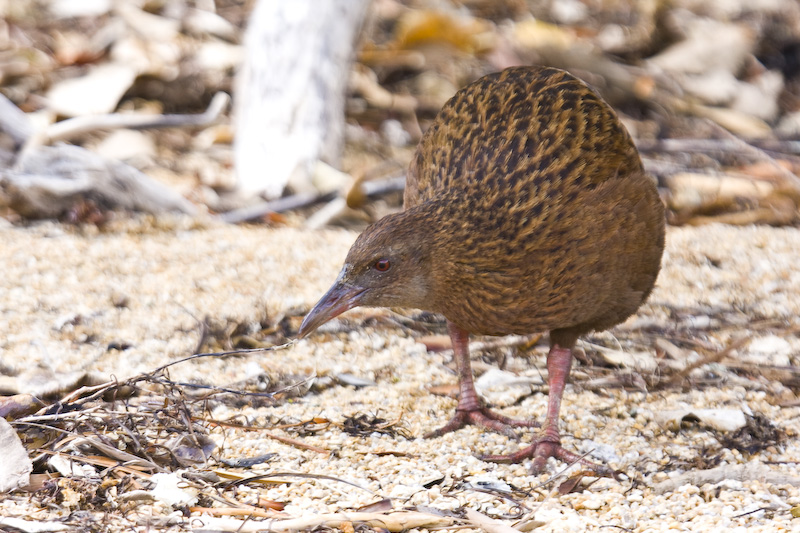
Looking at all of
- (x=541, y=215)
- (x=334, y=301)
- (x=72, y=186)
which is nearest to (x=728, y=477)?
(x=541, y=215)

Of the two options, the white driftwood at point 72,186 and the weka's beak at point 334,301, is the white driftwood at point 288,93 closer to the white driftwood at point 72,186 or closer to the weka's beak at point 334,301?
the white driftwood at point 72,186

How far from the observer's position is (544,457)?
11.6 ft

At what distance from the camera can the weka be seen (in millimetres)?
3559

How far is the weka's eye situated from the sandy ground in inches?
24.7

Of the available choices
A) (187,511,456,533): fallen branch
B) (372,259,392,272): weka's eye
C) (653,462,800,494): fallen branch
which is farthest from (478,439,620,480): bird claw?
(372,259,392,272): weka's eye

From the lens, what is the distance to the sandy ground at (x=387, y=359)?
10.3 ft

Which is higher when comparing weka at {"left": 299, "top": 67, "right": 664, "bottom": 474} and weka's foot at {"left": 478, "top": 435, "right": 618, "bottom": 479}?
weka at {"left": 299, "top": 67, "right": 664, "bottom": 474}

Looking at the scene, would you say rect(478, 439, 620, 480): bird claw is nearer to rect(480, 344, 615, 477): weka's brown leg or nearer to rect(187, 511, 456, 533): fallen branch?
rect(480, 344, 615, 477): weka's brown leg

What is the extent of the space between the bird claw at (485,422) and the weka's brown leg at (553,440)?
7.5 inches

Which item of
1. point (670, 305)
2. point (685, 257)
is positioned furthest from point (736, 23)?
point (670, 305)

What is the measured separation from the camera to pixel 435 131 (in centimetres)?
410

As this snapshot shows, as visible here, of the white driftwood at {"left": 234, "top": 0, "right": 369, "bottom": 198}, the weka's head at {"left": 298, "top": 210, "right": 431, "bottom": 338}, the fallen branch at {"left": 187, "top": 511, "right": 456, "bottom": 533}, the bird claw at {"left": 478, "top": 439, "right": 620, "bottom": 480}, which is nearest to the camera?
the fallen branch at {"left": 187, "top": 511, "right": 456, "bottom": 533}

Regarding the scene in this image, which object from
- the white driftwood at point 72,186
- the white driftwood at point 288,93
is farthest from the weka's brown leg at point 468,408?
the white driftwood at point 288,93

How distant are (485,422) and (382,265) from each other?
32.6 inches
